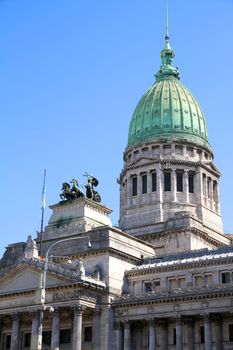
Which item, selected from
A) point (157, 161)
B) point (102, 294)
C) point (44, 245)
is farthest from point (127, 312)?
point (157, 161)

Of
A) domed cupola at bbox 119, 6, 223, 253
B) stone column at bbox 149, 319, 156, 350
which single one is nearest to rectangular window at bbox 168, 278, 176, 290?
stone column at bbox 149, 319, 156, 350

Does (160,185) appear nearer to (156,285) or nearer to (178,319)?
(156,285)

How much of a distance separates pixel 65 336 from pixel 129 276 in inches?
443

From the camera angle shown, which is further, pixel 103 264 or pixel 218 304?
pixel 103 264

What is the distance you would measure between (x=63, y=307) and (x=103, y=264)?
792 cm

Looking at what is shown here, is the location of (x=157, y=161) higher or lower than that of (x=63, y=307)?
higher

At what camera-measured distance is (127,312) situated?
255 feet

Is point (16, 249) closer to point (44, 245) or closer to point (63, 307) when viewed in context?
point (44, 245)

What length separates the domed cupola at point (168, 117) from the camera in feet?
363

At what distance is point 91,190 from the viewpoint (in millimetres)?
93875

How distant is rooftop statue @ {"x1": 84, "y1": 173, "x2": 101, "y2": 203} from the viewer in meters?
93.7

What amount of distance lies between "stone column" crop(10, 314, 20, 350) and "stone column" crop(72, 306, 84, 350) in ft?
30.1

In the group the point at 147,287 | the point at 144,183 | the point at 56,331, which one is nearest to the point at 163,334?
the point at 147,287

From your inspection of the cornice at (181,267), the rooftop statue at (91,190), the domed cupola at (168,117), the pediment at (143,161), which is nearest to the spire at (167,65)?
the domed cupola at (168,117)
